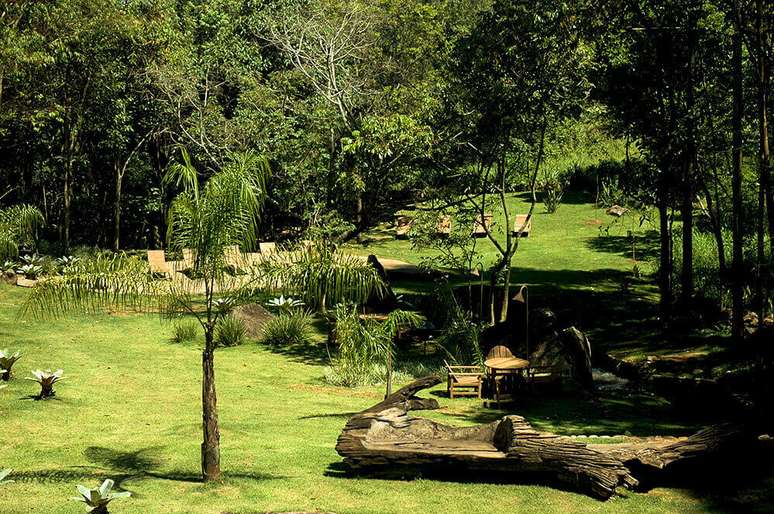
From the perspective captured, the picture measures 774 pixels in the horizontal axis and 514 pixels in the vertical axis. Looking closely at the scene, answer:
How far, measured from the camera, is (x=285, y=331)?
25.1 m

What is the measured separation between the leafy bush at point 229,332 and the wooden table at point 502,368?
796 centimetres

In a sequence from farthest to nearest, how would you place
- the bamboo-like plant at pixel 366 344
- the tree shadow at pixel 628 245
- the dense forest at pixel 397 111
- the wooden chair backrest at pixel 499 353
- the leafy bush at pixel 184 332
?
the tree shadow at pixel 628 245 < the leafy bush at pixel 184 332 < the dense forest at pixel 397 111 < the wooden chair backrest at pixel 499 353 < the bamboo-like plant at pixel 366 344

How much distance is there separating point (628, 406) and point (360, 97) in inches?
778

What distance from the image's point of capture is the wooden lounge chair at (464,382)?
19.4 meters

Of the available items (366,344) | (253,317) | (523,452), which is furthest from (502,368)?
(253,317)

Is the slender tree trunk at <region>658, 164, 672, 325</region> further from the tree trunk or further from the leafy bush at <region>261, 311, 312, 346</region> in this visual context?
the tree trunk

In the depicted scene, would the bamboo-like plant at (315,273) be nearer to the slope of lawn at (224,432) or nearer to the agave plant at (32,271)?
the slope of lawn at (224,432)

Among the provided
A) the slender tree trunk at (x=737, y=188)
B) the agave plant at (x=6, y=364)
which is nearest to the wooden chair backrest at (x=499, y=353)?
the slender tree trunk at (x=737, y=188)

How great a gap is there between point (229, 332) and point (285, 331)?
152cm

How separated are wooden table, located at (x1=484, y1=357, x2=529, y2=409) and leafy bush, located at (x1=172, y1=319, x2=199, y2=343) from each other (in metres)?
8.92

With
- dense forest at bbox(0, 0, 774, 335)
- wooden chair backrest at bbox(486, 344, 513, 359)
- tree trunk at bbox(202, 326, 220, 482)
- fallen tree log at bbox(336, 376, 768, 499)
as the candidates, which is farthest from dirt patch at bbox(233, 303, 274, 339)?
tree trunk at bbox(202, 326, 220, 482)

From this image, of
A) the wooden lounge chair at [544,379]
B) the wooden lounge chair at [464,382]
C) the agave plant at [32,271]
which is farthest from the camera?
the agave plant at [32,271]

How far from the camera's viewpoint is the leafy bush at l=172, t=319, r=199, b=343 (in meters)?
24.4

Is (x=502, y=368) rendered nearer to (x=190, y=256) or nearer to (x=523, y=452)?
(x=523, y=452)
